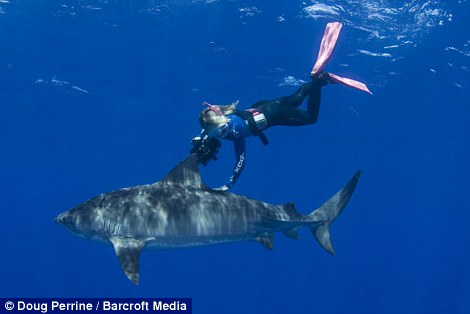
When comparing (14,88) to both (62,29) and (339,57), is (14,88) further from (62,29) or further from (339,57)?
(339,57)

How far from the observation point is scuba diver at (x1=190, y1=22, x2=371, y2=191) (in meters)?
9.48

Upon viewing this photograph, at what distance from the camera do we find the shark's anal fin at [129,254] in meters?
7.65

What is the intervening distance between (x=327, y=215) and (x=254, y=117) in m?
2.97

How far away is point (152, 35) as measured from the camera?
2264 cm

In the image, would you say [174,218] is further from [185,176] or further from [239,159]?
[239,159]

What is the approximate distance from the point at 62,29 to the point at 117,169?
56146mm

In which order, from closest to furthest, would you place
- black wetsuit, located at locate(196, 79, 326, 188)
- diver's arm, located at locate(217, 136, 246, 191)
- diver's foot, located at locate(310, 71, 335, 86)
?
diver's arm, located at locate(217, 136, 246, 191)
black wetsuit, located at locate(196, 79, 326, 188)
diver's foot, located at locate(310, 71, 335, 86)

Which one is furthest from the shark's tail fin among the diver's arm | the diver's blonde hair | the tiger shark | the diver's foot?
the diver's blonde hair

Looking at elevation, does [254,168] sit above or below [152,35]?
below

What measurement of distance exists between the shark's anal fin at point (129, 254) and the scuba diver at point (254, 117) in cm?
229

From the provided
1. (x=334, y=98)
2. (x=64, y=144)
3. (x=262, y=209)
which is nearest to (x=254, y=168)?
(x=64, y=144)

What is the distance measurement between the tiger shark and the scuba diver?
651mm

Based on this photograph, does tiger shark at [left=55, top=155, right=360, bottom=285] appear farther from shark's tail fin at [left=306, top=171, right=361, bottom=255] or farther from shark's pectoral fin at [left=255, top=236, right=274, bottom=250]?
shark's tail fin at [left=306, top=171, right=361, bottom=255]

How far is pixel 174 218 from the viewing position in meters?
8.62
